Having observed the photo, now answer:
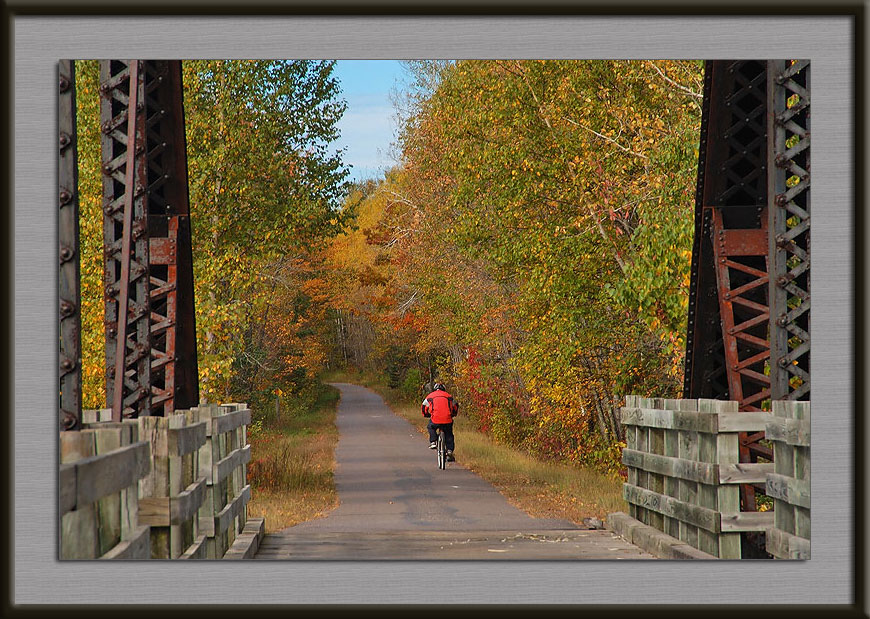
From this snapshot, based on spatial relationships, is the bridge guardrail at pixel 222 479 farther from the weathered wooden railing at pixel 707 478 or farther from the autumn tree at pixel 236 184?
the autumn tree at pixel 236 184

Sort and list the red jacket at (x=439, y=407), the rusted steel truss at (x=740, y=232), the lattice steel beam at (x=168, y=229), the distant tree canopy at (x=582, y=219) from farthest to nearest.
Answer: the red jacket at (x=439, y=407) < the distant tree canopy at (x=582, y=219) < the lattice steel beam at (x=168, y=229) < the rusted steel truss at (x=740, y=232)

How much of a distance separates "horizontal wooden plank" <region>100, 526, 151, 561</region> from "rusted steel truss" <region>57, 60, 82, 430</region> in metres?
0.67

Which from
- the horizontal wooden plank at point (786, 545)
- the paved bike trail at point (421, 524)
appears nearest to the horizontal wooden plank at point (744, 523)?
the horizontal wooden plank at point (786, 545)

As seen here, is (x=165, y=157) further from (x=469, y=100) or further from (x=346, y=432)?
(x=346, y=432)

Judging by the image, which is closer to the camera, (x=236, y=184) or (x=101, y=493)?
(x=101, y=493)

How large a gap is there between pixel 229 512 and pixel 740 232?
4.84 metres

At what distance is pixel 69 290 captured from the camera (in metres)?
6.48

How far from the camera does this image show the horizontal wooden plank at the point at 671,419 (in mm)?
8836

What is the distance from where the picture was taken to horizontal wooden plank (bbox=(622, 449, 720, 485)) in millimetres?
8820

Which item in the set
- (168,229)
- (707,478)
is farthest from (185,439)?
(707,478)

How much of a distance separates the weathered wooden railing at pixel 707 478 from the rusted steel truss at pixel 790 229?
0.44 metres

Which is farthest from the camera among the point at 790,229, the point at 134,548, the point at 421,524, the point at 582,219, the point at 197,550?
the point at 582,219

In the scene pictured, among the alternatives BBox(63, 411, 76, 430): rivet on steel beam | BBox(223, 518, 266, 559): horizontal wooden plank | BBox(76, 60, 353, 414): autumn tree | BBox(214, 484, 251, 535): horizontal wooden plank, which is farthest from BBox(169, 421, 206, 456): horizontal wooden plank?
BBox(76, 60, 353, 414): autumn tree

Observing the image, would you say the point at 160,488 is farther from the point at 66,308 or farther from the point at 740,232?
the point at 740,232
